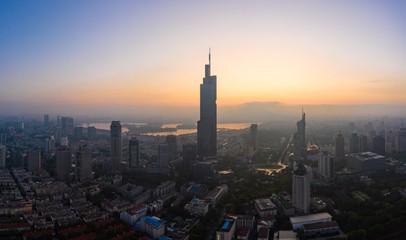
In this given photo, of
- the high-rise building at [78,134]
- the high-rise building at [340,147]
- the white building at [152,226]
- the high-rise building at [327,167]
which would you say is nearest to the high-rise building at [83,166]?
the white building at [152,226]

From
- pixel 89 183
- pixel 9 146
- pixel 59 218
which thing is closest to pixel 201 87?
pixel 89 183

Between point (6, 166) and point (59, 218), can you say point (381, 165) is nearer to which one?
point (59, 218)

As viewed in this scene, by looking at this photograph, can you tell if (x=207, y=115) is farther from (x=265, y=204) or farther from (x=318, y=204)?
(x=318, y=204)

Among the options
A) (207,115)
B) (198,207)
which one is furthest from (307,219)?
(207,115)

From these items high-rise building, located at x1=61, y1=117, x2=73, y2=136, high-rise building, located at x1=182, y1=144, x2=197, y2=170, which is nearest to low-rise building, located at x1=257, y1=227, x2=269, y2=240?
high-rise building, located at x1=182, y1=144, x2=197, y2=170

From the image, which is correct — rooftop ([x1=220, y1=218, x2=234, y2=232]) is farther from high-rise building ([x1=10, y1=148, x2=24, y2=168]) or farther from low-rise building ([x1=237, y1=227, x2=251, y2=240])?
high-rise building ([x1=10, y1=148, x2=24, y2=168])

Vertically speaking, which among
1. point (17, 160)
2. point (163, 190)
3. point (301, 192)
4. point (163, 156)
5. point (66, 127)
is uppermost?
point (66, 127)
